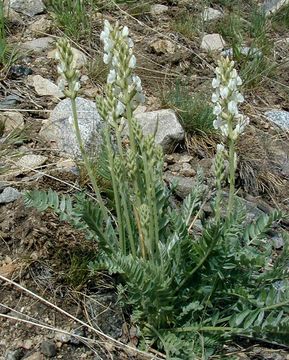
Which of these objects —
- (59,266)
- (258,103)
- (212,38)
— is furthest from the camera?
(212,38)

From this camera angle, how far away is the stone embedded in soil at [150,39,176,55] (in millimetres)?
4363

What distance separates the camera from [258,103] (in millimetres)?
4145

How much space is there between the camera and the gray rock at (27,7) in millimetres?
4449

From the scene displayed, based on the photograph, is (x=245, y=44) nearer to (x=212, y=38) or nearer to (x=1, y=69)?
(x=212, y=38)

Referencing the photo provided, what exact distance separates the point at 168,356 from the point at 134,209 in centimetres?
51

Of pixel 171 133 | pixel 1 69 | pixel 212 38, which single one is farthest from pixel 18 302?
pixel 212 38

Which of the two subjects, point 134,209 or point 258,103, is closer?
point 134,209

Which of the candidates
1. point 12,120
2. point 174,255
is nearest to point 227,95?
point 174,255

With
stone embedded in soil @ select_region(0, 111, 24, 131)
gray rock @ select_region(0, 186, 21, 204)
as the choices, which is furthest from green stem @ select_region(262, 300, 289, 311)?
stone embedded in soil @ select_region(0, 111, 24, 131)

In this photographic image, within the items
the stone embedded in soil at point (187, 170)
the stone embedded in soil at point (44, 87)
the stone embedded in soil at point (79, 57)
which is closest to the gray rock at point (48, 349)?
the stone embedded in soil at point (187, 170)

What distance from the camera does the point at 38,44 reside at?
4.18m

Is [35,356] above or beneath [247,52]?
beneath

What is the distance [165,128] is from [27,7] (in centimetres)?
148

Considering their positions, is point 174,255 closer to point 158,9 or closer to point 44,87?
point 44,87
